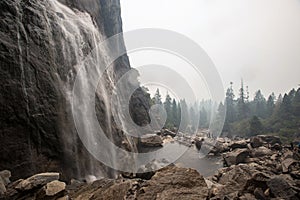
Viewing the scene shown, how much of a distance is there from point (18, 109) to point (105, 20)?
2365 cm

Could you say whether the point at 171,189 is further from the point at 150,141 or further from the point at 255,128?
the point at 255,128

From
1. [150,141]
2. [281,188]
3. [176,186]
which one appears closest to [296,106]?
[150,141]

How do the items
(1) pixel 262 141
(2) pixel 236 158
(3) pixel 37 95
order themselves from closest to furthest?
(3) pixel 37 95 → (2) pixel 236 158 → (1) pixel 262 141

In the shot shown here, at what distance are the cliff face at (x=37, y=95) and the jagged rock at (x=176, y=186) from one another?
5.65 m

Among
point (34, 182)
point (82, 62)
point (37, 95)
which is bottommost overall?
point (34, 182)

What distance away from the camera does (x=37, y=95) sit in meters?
9.07

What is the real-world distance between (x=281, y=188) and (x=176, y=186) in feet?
10.6

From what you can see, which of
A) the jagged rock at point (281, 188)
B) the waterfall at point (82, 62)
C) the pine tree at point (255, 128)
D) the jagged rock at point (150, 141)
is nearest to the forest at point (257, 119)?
the pine tree at point (255, 128)

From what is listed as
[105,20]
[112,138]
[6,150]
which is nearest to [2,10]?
[6,150]

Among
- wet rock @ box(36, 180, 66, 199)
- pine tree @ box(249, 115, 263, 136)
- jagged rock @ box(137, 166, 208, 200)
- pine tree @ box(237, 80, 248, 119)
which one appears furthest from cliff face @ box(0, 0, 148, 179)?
pine tree @ box(237, 80, 248, 119)

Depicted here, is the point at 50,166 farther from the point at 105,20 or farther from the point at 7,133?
the point at 105,20

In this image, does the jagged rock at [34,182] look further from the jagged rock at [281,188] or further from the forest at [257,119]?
the forest at [257,119]

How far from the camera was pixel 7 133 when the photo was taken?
26.0ft

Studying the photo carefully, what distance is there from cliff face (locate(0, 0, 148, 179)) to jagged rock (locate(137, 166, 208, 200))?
5653mm
